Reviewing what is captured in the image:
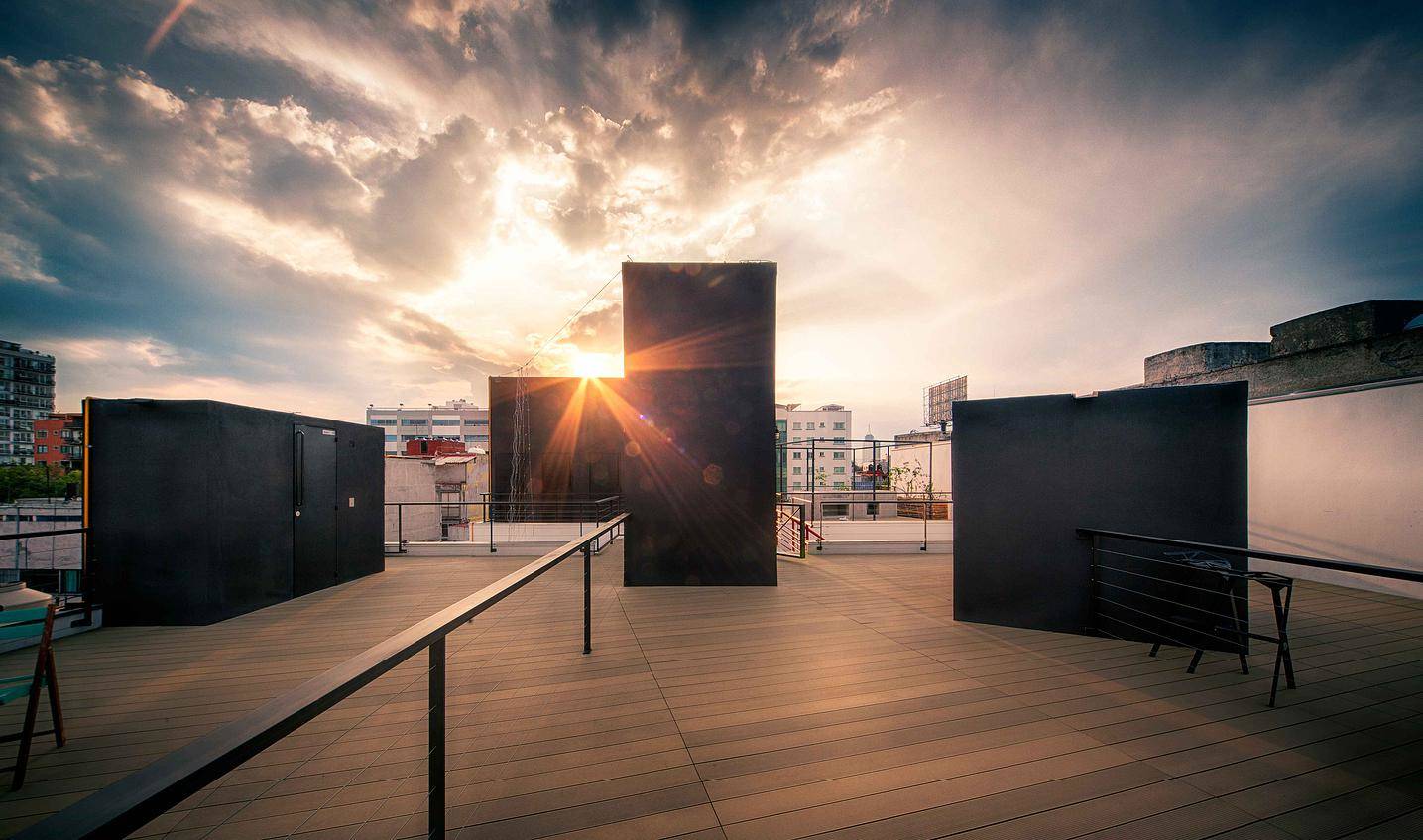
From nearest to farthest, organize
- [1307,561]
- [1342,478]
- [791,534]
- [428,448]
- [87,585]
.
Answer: [1307,561] < [87,585] < [1342,478] < [791,534] < [428,448]

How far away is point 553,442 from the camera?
17.1m

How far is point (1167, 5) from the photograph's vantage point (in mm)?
6309

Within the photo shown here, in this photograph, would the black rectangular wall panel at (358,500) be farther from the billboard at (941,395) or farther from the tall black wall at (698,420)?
the billboard at (941,395)

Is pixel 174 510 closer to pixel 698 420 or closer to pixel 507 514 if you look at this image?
pixel 698 420

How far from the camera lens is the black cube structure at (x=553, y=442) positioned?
17.0 m

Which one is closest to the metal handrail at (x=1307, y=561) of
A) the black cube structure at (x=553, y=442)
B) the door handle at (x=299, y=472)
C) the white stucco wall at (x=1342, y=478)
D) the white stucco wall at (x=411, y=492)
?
the white stucco wall at (x=1342, y=478)

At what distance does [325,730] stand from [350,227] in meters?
9.89

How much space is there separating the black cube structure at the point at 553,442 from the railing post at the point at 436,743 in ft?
50.7

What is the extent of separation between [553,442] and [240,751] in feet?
55.7

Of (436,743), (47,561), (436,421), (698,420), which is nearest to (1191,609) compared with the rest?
(698,420)

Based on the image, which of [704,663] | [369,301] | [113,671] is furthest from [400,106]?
[704,663]

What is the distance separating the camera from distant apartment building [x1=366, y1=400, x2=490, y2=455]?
61875mm

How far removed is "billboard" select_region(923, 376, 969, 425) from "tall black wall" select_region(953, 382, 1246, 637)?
4609 centimetres

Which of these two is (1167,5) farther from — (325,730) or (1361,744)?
(325,730)
